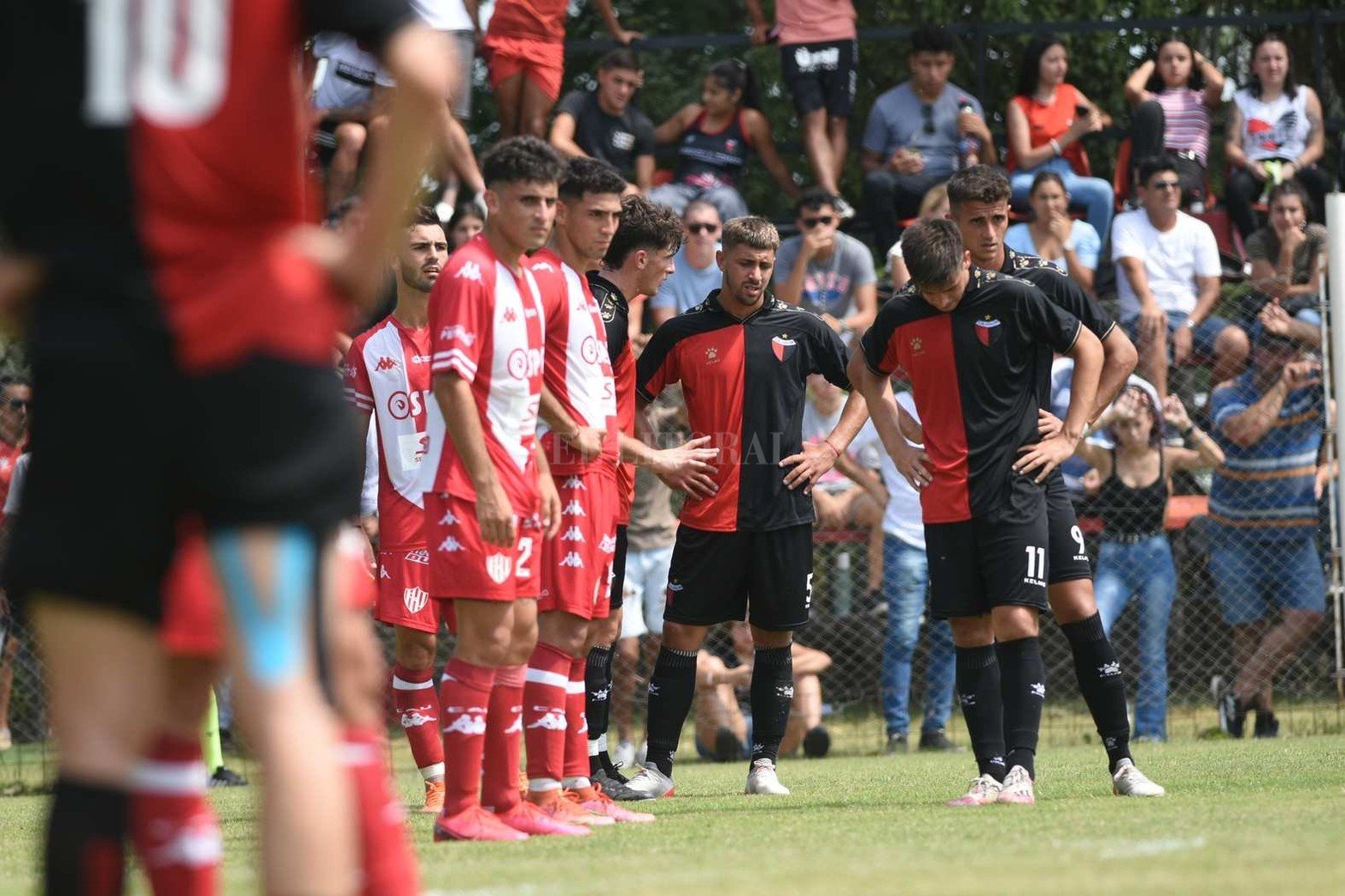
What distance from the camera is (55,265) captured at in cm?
302

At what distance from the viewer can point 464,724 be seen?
6.52 metres

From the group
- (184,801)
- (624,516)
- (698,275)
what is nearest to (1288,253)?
(698,275)

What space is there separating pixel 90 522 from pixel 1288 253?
12.2m

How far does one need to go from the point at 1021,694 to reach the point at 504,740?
7.91 ft

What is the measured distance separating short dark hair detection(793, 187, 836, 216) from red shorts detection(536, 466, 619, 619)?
19.9 feet

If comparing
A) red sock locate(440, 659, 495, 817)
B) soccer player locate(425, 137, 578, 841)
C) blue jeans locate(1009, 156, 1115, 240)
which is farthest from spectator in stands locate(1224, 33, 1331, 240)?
red sock locate(440, 659, 495, 817)

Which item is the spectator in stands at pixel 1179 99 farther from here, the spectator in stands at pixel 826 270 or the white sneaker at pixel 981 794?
the white sneaker at pixel 981 794

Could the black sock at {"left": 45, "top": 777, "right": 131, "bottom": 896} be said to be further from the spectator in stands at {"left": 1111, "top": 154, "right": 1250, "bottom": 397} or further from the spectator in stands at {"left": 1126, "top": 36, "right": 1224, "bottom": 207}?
the spectator in stands at {"left": 1126, "top": 36, "right": 1224, "bottom": 207}

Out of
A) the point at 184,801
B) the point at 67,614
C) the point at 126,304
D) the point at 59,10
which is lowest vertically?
the point at 184,801

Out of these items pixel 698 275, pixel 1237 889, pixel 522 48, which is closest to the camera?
pixel 1237 889

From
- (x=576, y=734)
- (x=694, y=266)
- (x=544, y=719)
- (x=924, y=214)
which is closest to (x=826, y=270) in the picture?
(x=924, y=214)

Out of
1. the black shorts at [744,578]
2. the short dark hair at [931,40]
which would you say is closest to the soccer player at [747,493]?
the black shorts at [744,578]

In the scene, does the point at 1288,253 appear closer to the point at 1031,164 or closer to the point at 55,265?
the point at 1031,164

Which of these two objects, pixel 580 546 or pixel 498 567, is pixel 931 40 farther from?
pixel 498 567
